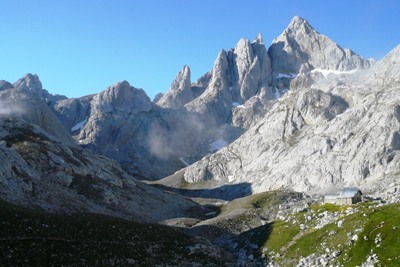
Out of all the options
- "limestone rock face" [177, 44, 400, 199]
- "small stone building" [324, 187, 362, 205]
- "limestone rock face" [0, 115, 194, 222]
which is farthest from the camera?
"limestone rock face" [177, 44, 400, 199]

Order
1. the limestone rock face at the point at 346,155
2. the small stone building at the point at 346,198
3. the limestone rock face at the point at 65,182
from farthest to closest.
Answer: the limestone rock face at the point at 346,155 < the small stone building at the point at 346,198 < the limestone rock face at the point at 65,182

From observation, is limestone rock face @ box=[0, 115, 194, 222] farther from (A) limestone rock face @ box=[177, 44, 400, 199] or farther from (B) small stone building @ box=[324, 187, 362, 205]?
(A) limestone rock face @ box=[177, 44, 400, 199]

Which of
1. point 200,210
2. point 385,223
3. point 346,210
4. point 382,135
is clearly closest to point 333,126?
point 382,135

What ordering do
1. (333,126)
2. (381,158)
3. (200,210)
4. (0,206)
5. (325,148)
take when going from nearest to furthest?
1. (0,206)
2. (200,210)
3. (381,158)
4. (325,148)
5. (333,126)

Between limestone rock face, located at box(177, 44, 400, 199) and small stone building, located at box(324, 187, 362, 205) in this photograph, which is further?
limestone rock face, located at box(177, 44, 400, 199)

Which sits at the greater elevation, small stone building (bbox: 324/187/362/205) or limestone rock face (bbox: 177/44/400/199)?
limestone rock face (bbox: 177/44/400/199)

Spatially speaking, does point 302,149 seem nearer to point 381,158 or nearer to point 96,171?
point 381,158

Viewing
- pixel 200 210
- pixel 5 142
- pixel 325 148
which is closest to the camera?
pixel 5 142

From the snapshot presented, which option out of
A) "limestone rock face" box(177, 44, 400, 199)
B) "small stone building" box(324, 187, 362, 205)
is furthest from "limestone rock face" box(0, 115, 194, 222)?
"limestone rock face" box(177, 44, 400, 199)

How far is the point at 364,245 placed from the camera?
1916 inches

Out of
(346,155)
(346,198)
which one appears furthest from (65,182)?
(346,155)

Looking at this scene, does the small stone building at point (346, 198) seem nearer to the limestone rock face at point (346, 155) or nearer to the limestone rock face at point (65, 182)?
the limestone rock face at point (65, 182)

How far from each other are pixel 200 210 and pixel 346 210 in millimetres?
69675

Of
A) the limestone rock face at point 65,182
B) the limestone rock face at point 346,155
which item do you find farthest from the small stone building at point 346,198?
the limestone rock face at point 346,155
